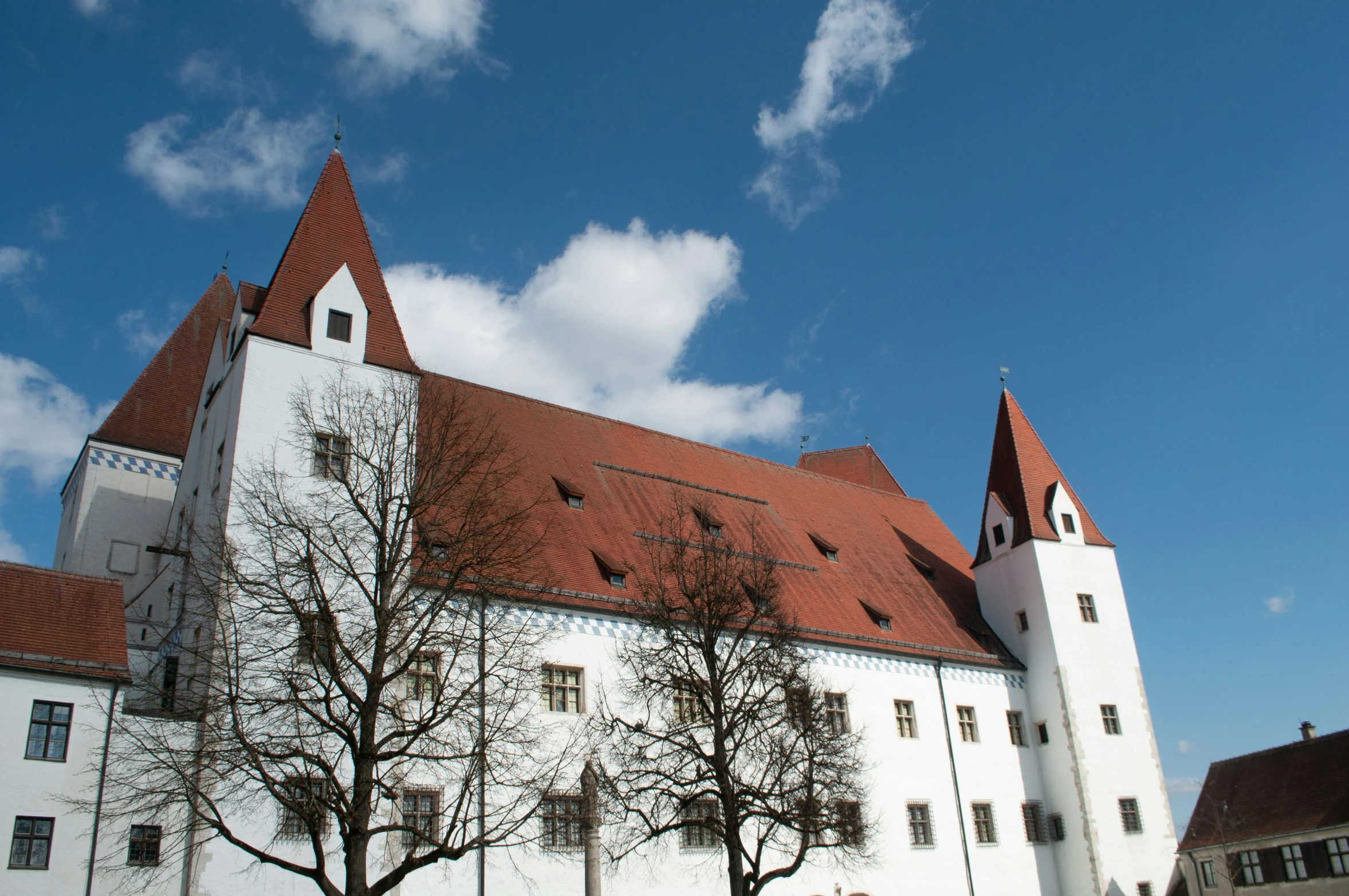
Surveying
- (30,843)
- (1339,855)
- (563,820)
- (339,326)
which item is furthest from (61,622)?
(1339,855)

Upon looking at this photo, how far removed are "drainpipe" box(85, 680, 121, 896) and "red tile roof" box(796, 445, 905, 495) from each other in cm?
2623

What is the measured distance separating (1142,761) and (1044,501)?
721cm

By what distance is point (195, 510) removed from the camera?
19875mm

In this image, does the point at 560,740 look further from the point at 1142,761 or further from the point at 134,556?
the point at 1142,761

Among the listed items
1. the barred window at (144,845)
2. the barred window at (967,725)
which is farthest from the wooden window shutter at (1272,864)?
the barred window at (144,845)

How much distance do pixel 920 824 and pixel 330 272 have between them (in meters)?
17.3

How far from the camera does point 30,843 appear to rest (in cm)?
1390

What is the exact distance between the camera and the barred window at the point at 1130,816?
26.1 m

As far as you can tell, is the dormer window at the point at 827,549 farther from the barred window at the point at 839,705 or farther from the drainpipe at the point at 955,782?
the barred window at the point at 839,705

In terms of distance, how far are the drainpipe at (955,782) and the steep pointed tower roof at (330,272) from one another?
14.6m

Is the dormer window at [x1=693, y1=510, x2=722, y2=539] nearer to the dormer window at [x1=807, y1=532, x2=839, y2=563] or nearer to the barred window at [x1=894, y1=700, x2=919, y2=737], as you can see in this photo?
the dormer window at [x1=807, y1=532, x2=839, y2=563]

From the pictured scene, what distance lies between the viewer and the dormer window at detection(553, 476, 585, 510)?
23234 mm

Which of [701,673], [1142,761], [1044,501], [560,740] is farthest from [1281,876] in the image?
[560,740]

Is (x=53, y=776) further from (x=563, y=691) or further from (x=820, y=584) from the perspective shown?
(x=820, y=584)
